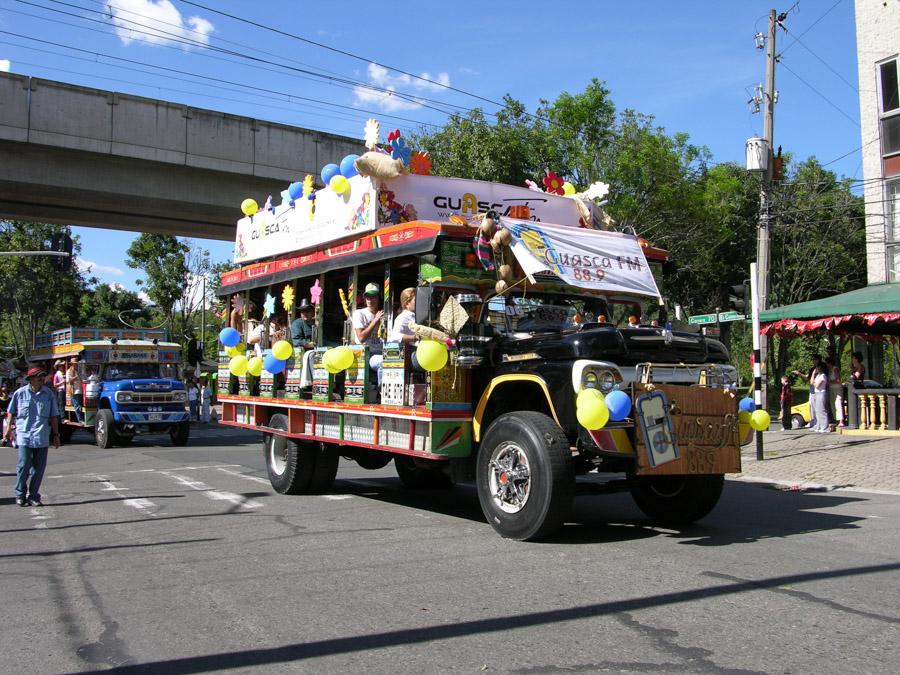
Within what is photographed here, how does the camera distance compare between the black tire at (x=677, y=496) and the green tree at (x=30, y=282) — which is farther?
the green tree at (x=30, y=282)

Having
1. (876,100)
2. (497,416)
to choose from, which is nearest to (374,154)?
(497,416)

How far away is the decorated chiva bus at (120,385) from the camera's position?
2080 centimetres

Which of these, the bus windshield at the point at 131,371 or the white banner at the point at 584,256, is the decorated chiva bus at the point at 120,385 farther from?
the white banner at the point at 584,256

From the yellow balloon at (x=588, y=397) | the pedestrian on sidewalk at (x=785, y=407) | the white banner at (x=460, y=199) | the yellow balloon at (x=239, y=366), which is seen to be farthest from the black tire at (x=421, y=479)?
the pedestrian on sidewalk at (x=785, y=407)

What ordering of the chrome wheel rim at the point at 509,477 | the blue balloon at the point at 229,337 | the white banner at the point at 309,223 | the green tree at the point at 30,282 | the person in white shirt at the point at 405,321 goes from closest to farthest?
the chrome wheel rim at the point at 509,477 → the person in white shirt at the point at 405,321 → the white banner at the point at 309,223 → the blue balloon at the point at 229,337 → the green tree at the point at 30,282

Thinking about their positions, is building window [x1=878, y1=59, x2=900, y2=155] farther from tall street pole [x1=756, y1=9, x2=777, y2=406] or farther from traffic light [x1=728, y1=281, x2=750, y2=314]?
traffic light [x1=728, y1=281, x2=750, y2=314]

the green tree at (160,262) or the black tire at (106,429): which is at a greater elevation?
the green tree at (160,262)

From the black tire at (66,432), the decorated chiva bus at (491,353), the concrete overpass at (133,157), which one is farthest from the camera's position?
the black tire at (66,432)

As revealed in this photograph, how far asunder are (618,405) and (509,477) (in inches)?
49.2

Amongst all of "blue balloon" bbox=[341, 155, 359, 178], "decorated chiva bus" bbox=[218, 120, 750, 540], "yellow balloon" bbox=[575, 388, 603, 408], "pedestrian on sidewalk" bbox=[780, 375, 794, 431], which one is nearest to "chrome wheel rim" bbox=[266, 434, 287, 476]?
"decorated chiva bus" bbox=[218, 120, 750, 540]

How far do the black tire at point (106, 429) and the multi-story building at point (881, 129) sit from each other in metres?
19.4

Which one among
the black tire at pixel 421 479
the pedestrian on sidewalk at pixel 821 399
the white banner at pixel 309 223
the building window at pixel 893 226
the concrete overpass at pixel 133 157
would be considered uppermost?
the concrete overpass at pixel 133 157

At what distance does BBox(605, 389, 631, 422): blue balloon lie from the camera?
20.6 feet

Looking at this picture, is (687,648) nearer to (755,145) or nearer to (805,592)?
(805,592)
